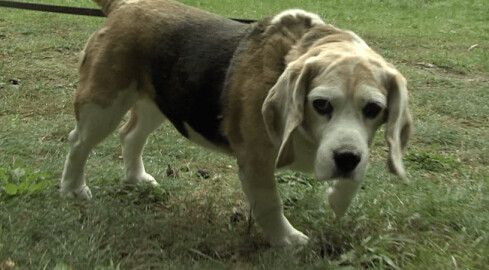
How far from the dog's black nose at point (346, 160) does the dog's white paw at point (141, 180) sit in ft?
6.47

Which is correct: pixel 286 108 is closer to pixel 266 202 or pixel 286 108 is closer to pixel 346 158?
pixel 346 158

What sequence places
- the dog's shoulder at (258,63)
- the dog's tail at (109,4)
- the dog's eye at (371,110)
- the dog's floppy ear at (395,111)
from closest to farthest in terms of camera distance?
the dog's eye at (371,110), the dog's floppy ear at (395,111), the dog's shoulder at (258,63), the dog's tail at (109,4)

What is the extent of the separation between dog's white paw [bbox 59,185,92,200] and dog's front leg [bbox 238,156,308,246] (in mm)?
1196

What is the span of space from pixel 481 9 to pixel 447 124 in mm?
11403

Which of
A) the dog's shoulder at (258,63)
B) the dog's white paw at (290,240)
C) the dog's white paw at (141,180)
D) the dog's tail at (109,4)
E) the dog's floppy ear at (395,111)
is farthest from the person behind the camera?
the dog's white paw at (141,180)

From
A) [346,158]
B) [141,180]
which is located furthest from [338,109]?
[141,180]

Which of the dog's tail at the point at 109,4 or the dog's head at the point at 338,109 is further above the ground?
the dog's head at the point at 338,109

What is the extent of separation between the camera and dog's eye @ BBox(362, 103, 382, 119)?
327 cm

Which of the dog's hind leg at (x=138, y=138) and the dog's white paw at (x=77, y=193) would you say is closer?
the dog's white paw at (x=77, y=193)

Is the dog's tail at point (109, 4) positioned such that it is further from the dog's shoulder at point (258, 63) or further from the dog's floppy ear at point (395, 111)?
the dog's floppy ear at point (395, 111)

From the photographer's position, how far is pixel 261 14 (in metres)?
14.7

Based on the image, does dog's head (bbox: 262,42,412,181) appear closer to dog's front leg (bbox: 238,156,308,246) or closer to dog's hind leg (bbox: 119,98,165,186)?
dog's front leg (bbox: 238,156,308,246)

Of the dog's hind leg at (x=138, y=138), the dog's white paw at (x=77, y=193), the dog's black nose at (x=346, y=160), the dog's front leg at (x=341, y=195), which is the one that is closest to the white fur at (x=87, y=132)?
the dog's white paw at (x=77, y=193)

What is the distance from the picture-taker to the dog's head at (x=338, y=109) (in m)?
3.22
